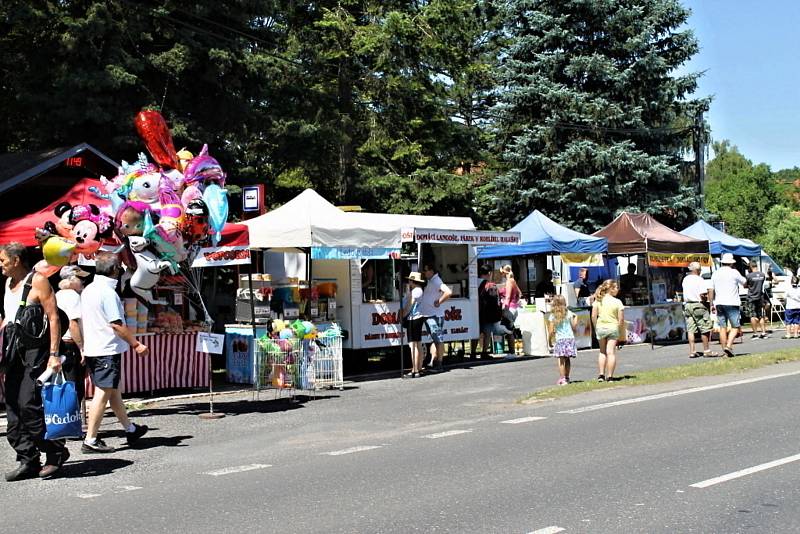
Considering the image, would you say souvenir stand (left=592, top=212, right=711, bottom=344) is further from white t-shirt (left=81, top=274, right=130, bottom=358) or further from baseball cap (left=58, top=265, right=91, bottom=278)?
white t-shirt (left=81, top=274, right=130, bottom=358)

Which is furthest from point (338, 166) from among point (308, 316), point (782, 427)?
point (782, 427)

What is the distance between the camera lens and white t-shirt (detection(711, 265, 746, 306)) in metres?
18.5

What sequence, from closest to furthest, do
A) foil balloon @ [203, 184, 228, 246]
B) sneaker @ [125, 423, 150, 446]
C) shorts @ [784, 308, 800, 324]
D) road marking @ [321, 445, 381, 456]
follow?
road marking @ [321, 445, 381, 456]
sneaker @ [125, 423, 150, 446]
foil balloon @ [203, 184, 228, 246]
shorts @ [784, 308, 800, 324]

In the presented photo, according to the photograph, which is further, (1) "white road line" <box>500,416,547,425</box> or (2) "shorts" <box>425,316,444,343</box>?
(2) "shorts" <box>425,316,444,343</box>

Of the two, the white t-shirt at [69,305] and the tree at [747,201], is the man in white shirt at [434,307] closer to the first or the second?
the white t-shirt at [69,305]

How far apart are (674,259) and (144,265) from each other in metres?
15.1

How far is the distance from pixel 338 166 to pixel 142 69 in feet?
41.0

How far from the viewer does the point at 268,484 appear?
25.3 feet

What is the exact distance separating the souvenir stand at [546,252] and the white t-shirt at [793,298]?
16.8 ft

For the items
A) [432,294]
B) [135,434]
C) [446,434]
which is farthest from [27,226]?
[446,434]

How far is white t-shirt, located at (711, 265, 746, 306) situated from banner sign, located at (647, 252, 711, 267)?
336cm

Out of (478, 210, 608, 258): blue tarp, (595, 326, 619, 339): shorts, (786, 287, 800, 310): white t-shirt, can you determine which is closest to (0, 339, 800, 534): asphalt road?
(595, 326, 619, 339): shorts

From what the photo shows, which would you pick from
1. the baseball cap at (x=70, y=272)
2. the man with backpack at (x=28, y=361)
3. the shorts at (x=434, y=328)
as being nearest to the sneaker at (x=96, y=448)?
the man with backpack at (x=28, y=361)

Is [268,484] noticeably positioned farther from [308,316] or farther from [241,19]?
[241,19]
